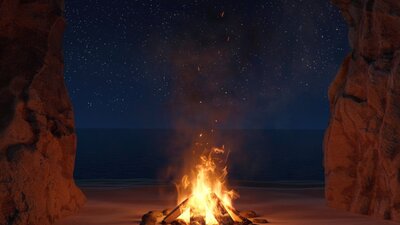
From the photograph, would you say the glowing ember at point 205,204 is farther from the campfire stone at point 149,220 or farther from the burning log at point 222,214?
the campfire stone at point 149,220

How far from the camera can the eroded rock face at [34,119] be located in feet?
29.1

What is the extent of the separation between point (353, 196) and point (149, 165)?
38.4m

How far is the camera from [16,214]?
8.65m

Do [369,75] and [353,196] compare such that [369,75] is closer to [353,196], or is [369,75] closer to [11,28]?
[353,196]

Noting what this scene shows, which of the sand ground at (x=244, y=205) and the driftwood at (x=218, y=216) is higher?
the driftwood at (x=218, y=216)

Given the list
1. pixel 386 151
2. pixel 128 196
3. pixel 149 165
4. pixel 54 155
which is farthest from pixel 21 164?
pixel 149 165

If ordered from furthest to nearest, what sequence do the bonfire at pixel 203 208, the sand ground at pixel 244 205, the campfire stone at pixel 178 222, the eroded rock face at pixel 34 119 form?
the sand ground at pixel 244 205 → the bonfire at pixel 203 208 → the campfire stone at pixel 178 222 → the eroded rock face at pixel 34 119

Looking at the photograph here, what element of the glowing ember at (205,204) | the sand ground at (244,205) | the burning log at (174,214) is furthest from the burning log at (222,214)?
the sand ground at (244,205)

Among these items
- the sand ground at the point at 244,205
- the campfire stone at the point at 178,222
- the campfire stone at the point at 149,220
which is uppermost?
the campfire stone at the point at 178,222

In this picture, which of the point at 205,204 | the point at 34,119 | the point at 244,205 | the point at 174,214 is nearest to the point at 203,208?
the point at 205,204

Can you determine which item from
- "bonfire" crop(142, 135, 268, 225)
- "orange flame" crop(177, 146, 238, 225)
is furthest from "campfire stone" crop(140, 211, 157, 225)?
"orange flame" crop(177, 146, 238, 225)

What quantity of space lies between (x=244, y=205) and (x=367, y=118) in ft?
13.1

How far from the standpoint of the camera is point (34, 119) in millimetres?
9828

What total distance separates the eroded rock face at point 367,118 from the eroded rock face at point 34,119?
239 inches
